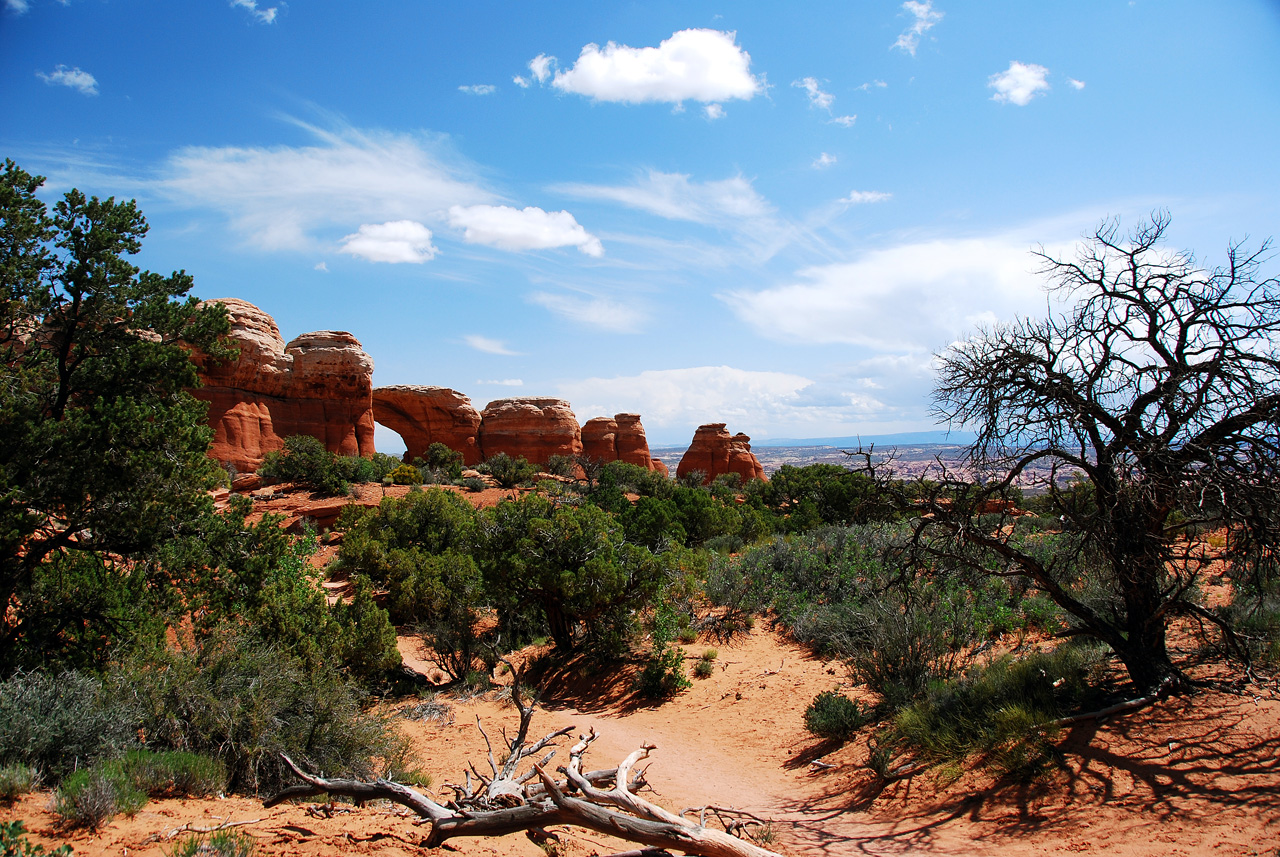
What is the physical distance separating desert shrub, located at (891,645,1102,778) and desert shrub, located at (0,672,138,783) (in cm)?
713

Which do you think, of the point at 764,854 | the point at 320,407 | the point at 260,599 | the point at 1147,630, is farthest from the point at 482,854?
the point at 320,407

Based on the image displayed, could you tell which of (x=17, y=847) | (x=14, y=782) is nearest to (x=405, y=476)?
(x=14, y=782)

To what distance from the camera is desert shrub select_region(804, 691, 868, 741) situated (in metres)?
7.50

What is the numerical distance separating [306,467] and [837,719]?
20348 millimetres

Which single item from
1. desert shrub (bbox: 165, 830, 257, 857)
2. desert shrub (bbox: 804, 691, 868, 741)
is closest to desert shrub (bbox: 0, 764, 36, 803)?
desert shrub (bbox: 165, 830, 257, 857)

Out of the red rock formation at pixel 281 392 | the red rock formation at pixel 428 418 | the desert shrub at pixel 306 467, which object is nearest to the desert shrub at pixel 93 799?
the desert shrub at pixel 306 467

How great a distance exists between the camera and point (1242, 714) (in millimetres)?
5520

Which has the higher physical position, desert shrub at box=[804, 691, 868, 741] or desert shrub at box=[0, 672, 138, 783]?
desert shrub at box=[0, 672, 138, 783]

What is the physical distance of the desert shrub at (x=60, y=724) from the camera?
4324mm

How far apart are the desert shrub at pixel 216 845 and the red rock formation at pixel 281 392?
71.5ft

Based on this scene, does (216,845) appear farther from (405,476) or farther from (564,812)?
(405,476)

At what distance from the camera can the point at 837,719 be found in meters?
7.54

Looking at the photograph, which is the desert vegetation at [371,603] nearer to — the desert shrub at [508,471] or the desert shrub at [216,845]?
the desert shrub at [216,845]

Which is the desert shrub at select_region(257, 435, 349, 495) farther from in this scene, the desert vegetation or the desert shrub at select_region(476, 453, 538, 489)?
the desert vegetation
